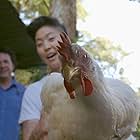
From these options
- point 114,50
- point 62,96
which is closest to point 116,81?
point 62,96

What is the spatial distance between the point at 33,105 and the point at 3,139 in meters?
1.49

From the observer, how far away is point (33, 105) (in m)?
2.63

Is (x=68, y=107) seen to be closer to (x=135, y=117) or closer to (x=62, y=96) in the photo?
(x=62, y=96)

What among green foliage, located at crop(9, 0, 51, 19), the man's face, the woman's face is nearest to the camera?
the woman's face

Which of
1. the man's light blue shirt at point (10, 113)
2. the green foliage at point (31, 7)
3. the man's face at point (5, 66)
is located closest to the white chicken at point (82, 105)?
the man's light blue shirt at point (10, 113)

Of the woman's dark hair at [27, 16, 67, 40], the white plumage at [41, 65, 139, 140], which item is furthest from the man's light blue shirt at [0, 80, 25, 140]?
the white plumage at [41, 65, 139, 140]

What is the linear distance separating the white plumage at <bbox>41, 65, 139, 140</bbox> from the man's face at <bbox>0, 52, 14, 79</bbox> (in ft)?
6.91

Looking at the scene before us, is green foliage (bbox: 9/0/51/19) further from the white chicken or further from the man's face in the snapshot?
the white chicken

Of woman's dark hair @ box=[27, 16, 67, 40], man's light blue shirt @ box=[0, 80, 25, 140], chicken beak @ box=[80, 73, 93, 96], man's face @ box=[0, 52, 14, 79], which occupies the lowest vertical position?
man's light blue shirt @ box=[0, 80, 25, 140]

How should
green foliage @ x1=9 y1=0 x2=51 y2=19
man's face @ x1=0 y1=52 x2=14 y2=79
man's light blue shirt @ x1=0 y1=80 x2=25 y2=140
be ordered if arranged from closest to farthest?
man's light blue shirt @ x1=0 y1=80 x2=25 y2=140, man's face @ x1=0 y1=52 x2=14 y2=79, green foliage @ x1=9 y1=0 x2=51 y2=19

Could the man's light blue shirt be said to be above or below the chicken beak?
below

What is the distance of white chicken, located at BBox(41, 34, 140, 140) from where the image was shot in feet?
6.06

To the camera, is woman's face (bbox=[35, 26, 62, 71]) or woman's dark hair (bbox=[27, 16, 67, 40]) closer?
woman's face (bbox=[35, 26, 62, 71])

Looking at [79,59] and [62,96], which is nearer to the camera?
[79,59]
